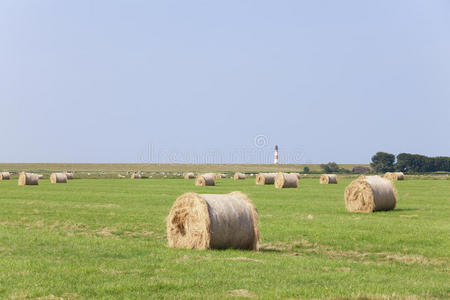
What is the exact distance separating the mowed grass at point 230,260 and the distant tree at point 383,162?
491 feet

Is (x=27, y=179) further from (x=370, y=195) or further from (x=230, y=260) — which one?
(x=230, y=260)

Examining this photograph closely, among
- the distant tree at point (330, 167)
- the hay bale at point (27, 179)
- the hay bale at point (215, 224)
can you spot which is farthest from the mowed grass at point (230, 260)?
the distant tree at point (330, 167)

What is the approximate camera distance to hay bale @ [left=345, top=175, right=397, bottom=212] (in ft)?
98.6

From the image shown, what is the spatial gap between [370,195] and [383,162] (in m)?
148

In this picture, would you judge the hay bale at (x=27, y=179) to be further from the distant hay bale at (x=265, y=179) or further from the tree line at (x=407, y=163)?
the tree line at (x=407, y=163)

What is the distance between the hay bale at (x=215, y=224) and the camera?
16359 millimetres

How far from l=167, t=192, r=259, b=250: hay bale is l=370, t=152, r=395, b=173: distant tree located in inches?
6301

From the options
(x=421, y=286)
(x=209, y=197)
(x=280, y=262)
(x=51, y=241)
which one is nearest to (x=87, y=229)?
(x=51, y=241)

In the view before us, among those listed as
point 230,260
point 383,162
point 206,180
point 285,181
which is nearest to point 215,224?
point 230,260

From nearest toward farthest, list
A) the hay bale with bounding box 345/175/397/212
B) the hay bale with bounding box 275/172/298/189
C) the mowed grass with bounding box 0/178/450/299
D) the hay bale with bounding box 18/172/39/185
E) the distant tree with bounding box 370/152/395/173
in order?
the mowed grass with bounding box 0/178/450/299 < the hay bale with bounding box 345/175/397/212 < the hay bale with bounding box 275/172/298/189 < the hay bale with bounding box 18/172/39/185 < the distant tree with bounding box 370/152/395/173

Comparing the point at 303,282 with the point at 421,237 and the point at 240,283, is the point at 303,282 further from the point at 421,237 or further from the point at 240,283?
the point at 421,237

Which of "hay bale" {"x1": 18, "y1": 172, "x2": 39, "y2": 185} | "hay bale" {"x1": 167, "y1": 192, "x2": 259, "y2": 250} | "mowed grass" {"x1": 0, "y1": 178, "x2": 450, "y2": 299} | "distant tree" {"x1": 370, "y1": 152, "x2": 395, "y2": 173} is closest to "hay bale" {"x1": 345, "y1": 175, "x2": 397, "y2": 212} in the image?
"mowed grass" {"x1": 0, "y1": 178, "x2": 450, "y2": 299}

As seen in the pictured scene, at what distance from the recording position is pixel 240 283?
11812 millimetres

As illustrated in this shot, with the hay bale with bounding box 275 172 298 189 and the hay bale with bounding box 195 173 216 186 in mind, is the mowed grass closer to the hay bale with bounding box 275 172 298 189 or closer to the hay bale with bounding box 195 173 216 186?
the hay bale with bounding box 275 172 298 189
